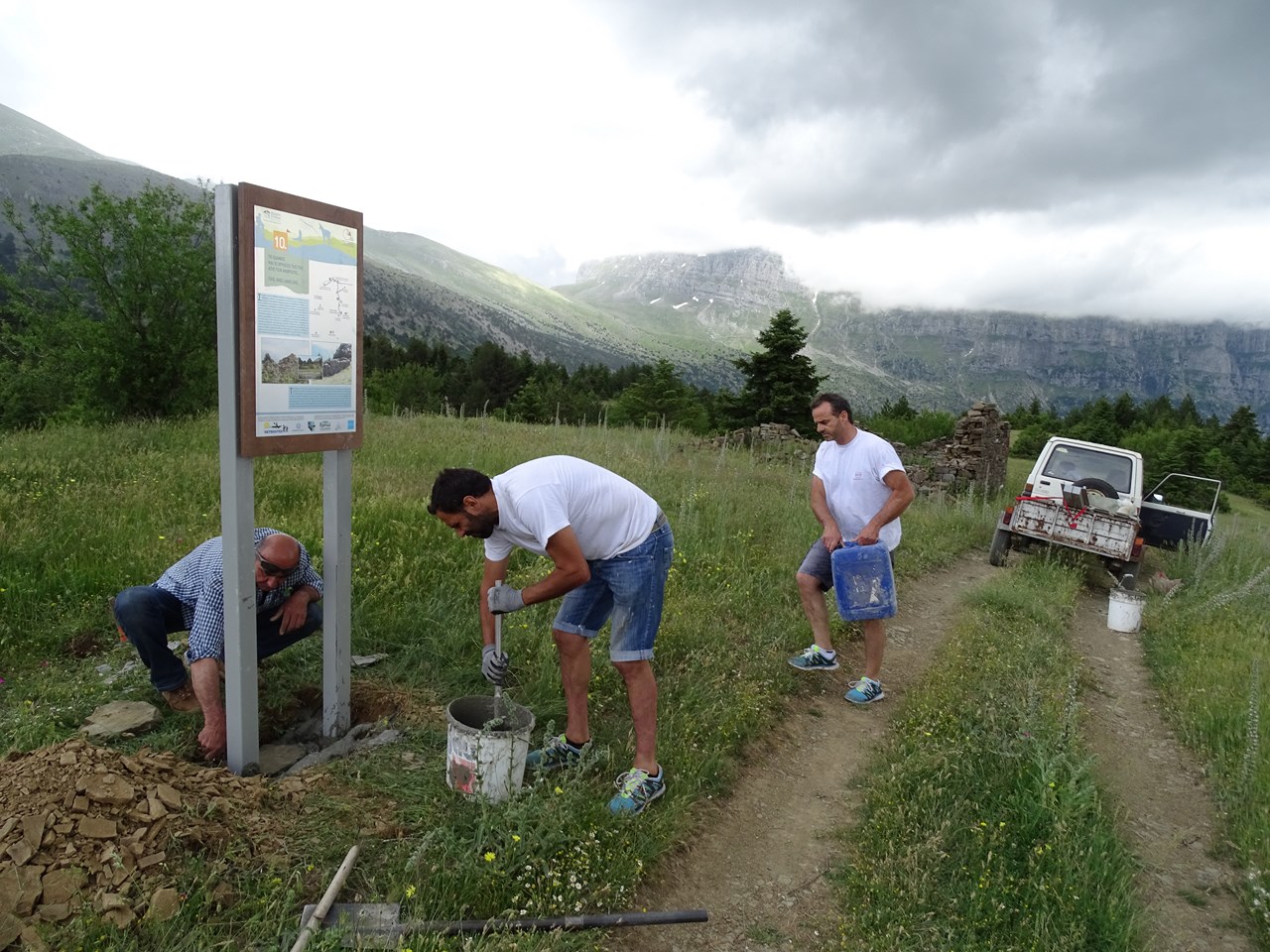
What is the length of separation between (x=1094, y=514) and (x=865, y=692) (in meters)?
6.45

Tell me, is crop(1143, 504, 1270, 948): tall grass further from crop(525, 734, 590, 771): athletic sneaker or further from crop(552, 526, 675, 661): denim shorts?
crop(525, 734, 590, 771): athletic sneaker

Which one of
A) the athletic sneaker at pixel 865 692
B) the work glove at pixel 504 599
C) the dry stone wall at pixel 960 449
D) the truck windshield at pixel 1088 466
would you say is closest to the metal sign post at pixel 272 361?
the work glove at pixel 504 599

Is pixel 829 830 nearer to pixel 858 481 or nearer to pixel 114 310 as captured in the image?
pixel 858 481

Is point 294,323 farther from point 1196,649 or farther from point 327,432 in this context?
point 1196,649

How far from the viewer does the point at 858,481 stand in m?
5.17

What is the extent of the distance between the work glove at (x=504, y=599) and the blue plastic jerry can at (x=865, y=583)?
2.61 m

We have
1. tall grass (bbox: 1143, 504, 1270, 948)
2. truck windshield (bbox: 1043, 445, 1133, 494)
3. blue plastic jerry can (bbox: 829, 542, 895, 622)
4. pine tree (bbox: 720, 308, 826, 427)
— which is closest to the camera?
tall grass (bbox: 1143, 504, 1270, 948)

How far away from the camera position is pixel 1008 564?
10.7 meters

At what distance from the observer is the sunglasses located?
A: 398 cm

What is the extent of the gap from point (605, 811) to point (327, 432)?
219 cm

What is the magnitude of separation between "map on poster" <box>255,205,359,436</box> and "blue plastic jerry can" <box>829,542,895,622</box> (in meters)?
3.31

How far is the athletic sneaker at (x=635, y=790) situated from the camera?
348 cm

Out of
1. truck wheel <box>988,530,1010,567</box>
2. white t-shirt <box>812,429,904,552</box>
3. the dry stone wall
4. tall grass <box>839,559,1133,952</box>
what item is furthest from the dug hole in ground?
the dry stone wall

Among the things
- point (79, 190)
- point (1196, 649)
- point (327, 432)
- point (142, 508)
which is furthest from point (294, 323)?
point (79, 190)
